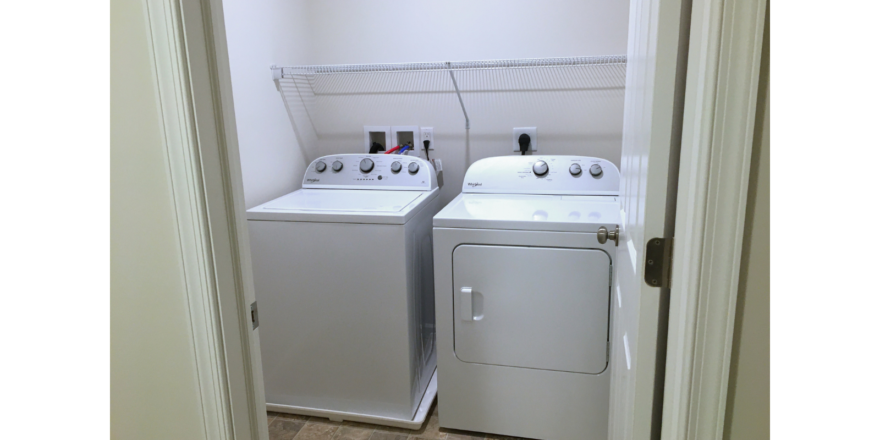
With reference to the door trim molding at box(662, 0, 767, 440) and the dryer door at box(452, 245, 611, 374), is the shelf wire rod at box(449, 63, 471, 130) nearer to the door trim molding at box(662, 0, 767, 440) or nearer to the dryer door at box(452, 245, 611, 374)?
the dryer door at box(452, 245, 611, 374)

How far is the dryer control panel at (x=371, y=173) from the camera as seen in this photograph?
221 centimetres

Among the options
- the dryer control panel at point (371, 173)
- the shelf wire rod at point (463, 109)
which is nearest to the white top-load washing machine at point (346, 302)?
the dryer control panel at point (371, 173)

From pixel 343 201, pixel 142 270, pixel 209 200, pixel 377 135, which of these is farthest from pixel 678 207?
pixel 377 135

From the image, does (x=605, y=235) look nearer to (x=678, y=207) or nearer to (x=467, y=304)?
(x=678, y=207)

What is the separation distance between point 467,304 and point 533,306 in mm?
224

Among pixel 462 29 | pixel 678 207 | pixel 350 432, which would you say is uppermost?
pixel 462 29

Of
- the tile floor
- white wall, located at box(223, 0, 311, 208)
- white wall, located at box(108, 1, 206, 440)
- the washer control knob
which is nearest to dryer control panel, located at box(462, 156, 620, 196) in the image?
the washer control knob

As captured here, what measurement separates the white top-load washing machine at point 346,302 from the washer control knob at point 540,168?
0.45 meters

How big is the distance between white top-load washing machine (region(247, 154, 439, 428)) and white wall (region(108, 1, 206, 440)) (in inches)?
36.5

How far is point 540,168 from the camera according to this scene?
2.08 m

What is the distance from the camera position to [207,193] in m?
0.78

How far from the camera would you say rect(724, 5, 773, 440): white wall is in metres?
0.60
